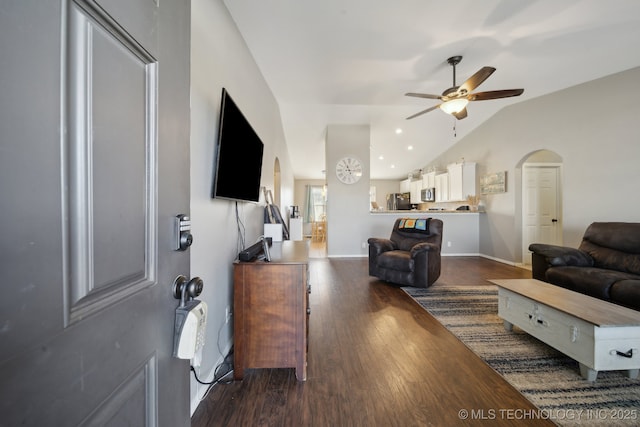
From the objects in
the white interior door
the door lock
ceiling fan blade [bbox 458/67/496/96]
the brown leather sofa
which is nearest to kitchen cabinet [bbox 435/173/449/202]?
the white interior door

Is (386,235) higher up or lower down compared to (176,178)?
lower down

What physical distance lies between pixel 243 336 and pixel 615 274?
3486 mm

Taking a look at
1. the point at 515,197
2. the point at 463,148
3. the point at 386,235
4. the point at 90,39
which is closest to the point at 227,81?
the point at 90,39

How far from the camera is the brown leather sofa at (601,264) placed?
233 centimetres

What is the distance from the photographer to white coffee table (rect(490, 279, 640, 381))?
1.54 m

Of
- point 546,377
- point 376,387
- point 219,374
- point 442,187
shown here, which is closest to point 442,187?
point 442,187

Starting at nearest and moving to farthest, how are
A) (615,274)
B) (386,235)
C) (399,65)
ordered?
(615,274) < (399,65) < (386,235)

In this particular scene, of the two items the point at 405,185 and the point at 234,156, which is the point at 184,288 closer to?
the point at 234,156

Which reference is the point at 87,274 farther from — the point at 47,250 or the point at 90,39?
the point at 90,39

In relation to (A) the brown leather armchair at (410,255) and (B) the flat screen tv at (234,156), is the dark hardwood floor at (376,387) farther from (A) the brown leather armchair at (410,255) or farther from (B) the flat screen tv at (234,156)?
(B) the flat screen tv at (234,156)

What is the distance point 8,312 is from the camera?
11.1 inches

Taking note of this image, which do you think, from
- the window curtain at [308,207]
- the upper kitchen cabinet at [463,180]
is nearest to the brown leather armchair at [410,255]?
the upper kitchen cabinet at [463,180]

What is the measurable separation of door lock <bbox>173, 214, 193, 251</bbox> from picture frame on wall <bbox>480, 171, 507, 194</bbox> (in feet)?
19.2

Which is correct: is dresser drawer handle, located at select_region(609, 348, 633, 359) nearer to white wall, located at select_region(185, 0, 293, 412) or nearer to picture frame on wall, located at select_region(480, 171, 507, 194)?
white wall, located at select_region(185, 0, 293, 412)
